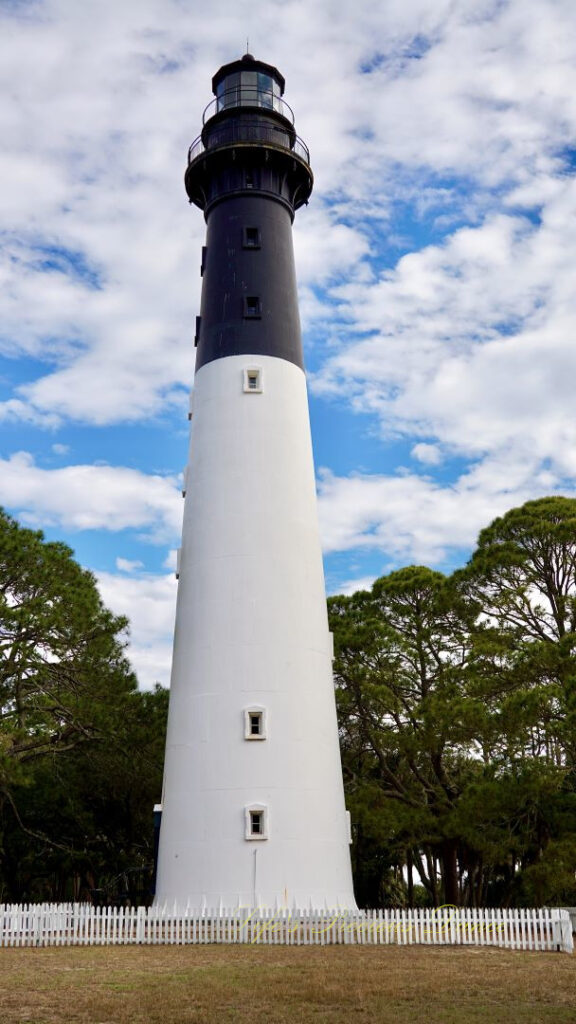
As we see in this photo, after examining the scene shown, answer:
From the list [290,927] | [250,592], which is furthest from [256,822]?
[250,592]

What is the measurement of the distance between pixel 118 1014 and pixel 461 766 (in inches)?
750

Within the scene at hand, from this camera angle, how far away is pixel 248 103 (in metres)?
25.7

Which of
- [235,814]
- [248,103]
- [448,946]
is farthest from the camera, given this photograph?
[248,103]

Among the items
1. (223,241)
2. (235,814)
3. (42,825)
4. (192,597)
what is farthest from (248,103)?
(42,825)

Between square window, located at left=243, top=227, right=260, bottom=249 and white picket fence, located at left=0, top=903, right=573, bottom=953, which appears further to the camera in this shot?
square window, located at left=243, top=227, right=260, bottom=249

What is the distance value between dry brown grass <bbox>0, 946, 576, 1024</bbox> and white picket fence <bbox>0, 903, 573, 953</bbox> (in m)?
1.10

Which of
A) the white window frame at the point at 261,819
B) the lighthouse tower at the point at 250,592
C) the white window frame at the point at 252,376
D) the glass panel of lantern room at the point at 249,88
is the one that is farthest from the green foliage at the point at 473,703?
the glass panel of lantern room at the point at 249,88

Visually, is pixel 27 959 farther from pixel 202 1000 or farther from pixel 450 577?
pixel 450 577

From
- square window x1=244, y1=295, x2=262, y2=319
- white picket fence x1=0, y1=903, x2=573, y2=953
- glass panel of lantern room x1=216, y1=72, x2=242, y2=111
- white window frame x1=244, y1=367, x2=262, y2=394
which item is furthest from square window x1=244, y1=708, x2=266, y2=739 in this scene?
glass panel of lantern room x1=216, y1=72, x2=242, y2=111

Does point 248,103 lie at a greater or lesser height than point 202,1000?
greater

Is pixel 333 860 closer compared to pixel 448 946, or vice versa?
pixel 448 946

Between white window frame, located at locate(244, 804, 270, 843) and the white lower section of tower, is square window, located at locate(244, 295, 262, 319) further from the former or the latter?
white window frame, located at locate(244, 804, 270, 843)

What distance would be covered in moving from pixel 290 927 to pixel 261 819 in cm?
241

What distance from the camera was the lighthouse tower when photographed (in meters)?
19.3
